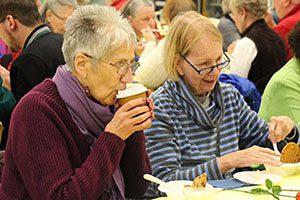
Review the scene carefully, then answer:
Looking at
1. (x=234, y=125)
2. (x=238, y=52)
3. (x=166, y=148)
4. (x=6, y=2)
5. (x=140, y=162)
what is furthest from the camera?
(x=238, y=52)

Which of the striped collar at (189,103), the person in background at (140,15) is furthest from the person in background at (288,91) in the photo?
the person in background at (140,15)

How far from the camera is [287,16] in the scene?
5.80 meters

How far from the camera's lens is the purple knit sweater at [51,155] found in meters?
2.15

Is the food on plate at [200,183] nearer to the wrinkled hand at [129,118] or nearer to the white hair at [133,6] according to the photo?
the wrinkled hand at [129,118]

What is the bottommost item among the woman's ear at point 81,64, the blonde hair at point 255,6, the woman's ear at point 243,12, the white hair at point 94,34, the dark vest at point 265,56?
the dark vest at point 265,56

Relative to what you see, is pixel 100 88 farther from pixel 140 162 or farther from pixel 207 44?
pixel 207 44

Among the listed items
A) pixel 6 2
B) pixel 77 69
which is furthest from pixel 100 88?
pixel 6 2

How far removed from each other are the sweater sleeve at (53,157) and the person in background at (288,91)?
1535 millimetres

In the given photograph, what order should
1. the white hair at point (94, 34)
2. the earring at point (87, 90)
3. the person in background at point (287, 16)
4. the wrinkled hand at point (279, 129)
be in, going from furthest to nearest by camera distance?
the person in background at point (287, 16), the wrinkled hand at point (279, 129), the earring at point (87, 90), the white hair at point (94, 34)

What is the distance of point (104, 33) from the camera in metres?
2.25

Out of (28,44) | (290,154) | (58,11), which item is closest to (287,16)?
(58,11)

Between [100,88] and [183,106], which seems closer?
[100,88]

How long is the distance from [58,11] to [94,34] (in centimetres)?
282

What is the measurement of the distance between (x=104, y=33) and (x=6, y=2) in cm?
210
